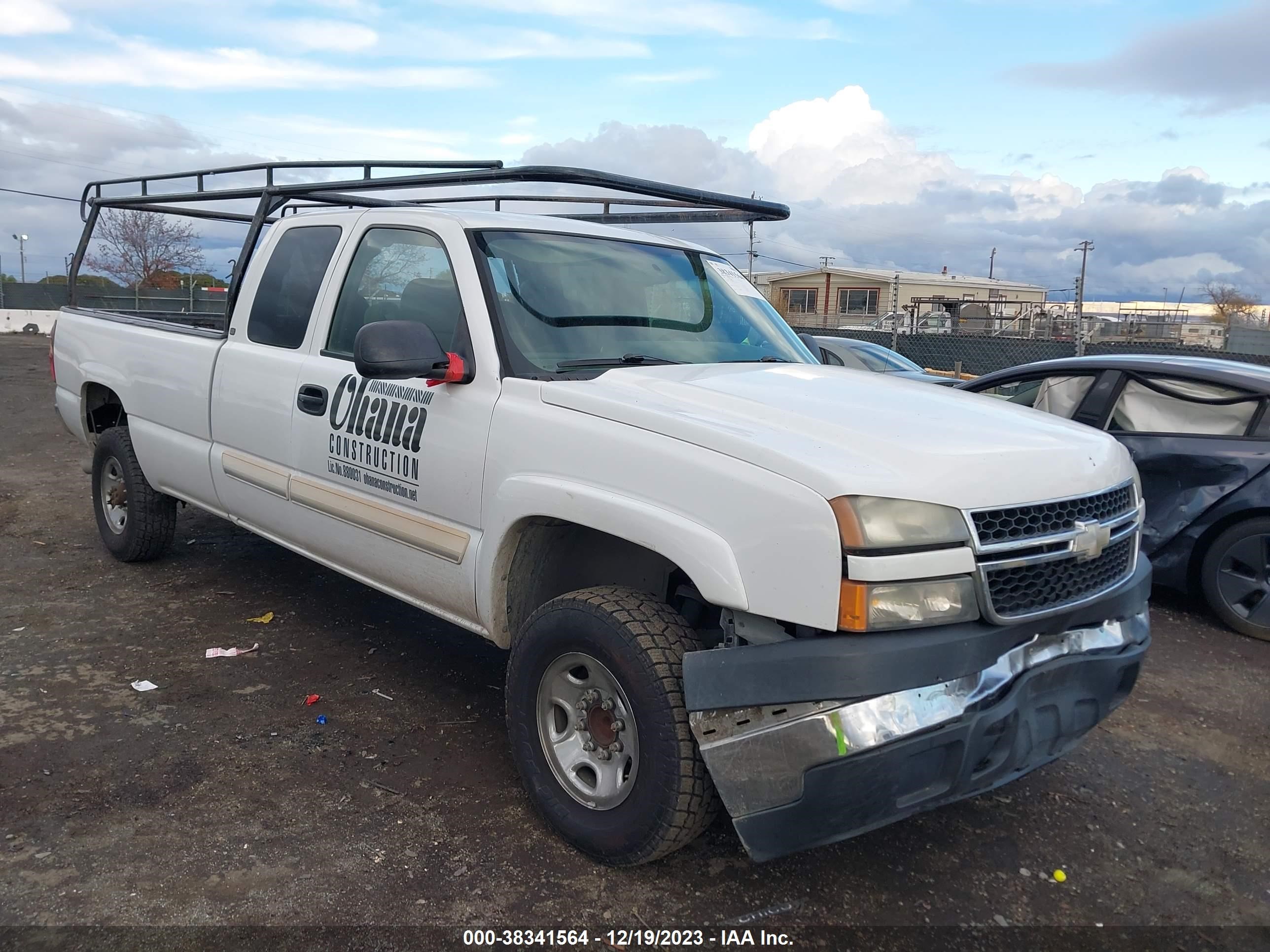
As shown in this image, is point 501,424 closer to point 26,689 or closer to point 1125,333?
point 26,689

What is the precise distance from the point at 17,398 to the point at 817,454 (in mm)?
15310

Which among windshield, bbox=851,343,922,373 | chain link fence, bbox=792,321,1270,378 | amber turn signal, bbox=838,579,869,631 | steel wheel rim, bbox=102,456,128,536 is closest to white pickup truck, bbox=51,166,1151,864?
amber turn signal, bbox=838,579,869,631

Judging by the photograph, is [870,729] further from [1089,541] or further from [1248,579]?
[1248,579]

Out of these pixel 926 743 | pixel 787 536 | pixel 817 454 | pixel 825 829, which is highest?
pixel 817 454

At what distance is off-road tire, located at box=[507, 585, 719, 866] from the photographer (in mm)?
2775

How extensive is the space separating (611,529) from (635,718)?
533 mm

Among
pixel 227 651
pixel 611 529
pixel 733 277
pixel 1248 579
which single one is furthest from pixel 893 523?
pixel 1248 579

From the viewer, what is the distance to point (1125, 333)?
30109 mm

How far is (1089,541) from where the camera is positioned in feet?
9.27

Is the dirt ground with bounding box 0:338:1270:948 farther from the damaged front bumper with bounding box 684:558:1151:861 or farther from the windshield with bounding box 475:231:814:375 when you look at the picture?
the windshield with bounding box 475:231:814:375

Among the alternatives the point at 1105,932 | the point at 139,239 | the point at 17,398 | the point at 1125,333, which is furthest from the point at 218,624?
the point at 139,239

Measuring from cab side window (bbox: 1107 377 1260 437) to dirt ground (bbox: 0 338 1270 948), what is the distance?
136 cm

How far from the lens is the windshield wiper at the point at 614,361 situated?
11.5 feet

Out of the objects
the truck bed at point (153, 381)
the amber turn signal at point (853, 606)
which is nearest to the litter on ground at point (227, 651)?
the truck bed at point (153, 381)
